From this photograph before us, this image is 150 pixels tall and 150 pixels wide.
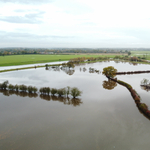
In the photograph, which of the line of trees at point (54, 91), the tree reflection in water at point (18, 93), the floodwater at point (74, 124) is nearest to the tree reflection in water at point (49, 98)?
the tree reflection in water at point (18, 93)

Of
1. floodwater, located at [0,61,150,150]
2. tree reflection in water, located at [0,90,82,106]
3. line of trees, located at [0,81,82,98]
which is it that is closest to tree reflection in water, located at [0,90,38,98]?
tree reflection in water, located at [0,90,82,106]

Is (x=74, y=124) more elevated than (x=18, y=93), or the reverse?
(x=18, y=93)

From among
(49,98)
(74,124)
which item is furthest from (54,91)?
(74,124)

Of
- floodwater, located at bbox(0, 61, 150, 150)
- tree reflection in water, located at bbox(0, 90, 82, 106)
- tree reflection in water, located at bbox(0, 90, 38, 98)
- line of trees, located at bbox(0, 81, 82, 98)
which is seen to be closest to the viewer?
floodwater, located at bbox(0, 61, 150, 150)

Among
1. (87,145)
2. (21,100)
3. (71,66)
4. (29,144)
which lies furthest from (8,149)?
(71,66)

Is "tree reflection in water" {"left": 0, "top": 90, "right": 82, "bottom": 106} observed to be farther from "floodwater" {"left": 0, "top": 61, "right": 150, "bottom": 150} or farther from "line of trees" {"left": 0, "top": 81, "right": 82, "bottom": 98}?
"line of trees" {"left": 0, "top": 81, "right": 82, "bottom": 98}

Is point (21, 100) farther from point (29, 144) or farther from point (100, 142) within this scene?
point (100, 142)

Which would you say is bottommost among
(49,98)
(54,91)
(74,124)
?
(74,124)

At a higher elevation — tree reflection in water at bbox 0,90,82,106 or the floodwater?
tree reflection in water at bbox 0,90,82,106

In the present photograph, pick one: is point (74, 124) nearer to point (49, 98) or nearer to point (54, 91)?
point (49, 98)

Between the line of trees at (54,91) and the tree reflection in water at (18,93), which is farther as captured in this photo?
the tree reflection in water at (18,93)

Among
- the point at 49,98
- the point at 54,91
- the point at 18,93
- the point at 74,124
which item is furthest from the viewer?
the point at 18,93

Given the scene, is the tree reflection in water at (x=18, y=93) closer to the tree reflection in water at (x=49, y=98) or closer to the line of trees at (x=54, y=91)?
the tree reflection in water at (x=49, y=98)
